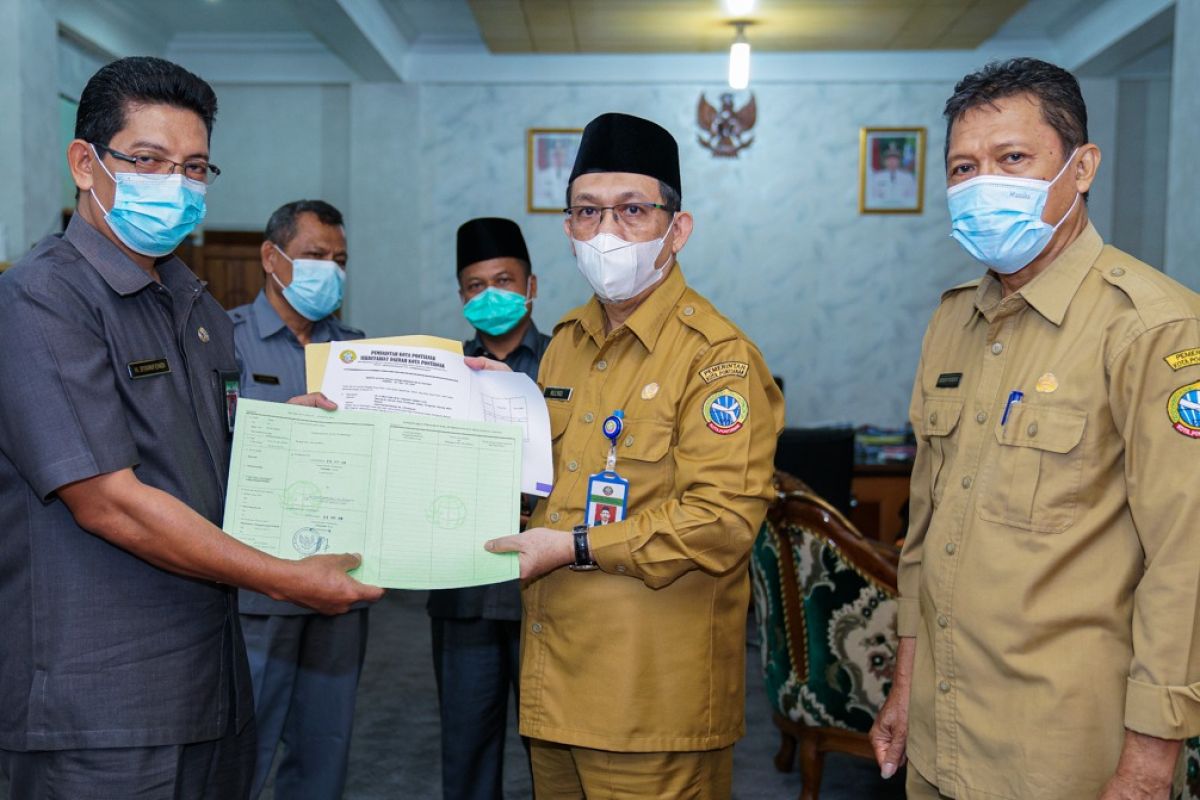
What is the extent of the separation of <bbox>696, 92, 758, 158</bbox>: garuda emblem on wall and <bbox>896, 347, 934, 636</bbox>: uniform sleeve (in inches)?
209

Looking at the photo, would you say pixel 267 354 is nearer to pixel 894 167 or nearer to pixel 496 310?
pixel 496 310

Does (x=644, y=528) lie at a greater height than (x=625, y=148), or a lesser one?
lesser

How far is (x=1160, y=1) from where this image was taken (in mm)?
5293

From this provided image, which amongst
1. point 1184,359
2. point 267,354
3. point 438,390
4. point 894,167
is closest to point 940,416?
point 1184,359

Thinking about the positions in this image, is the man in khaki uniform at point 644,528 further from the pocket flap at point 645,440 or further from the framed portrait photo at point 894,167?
the framed portrait photo at point 894,167

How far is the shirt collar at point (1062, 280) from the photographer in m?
1.41

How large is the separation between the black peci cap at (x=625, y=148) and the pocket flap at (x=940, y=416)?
62 cm

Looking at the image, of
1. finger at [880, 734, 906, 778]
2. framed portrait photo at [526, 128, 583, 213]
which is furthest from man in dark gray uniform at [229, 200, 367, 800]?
framed portrait photo at [526, 128, 583, 213]

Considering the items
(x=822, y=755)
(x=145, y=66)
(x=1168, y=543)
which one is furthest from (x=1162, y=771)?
(x=822, y=755)

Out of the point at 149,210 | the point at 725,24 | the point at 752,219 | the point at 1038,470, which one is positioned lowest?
the point at 1038,470

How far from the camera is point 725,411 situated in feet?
5.38

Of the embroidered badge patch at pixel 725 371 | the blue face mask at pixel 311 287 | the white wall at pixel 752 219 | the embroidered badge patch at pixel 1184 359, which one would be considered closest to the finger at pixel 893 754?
the embroidered badge patch at pixel 725 371

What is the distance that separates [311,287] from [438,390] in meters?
1.23

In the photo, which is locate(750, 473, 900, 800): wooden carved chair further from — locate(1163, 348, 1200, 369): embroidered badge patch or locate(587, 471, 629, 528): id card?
locate(1163, 348, 1200, 369): embroidered badge patch
